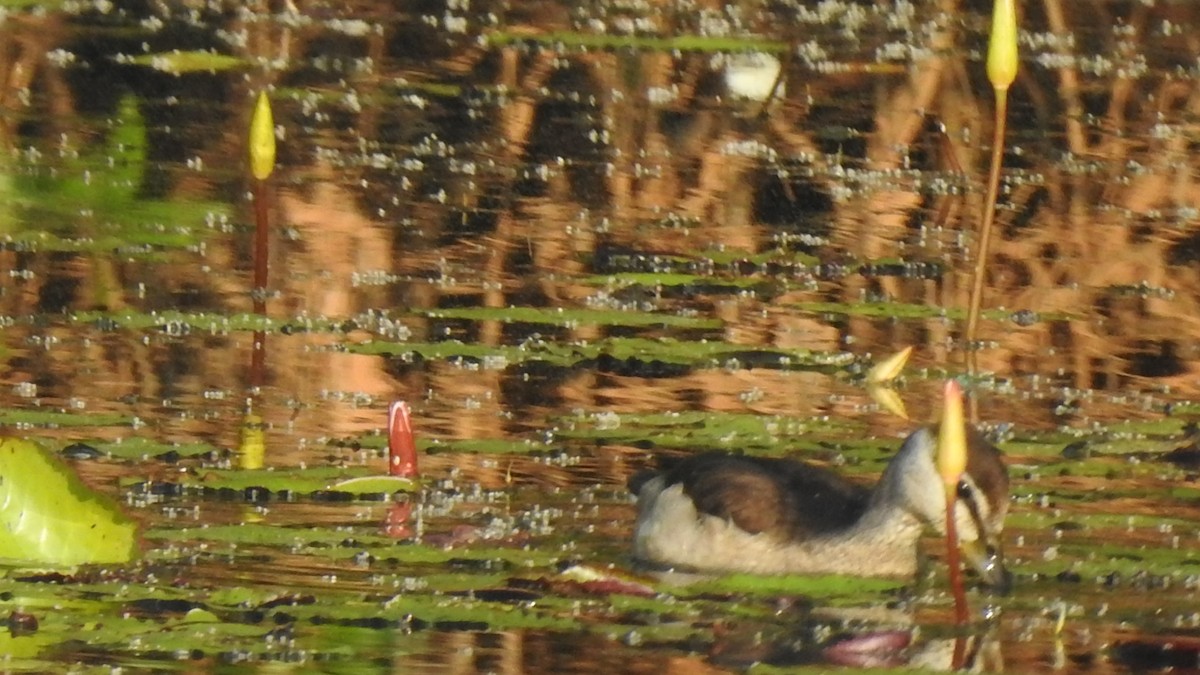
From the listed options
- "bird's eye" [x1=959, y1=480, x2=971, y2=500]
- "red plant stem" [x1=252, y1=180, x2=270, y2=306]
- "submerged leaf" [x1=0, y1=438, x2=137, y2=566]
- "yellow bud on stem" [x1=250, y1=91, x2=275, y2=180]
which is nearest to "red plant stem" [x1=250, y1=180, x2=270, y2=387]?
"red plant stem" [x1=252, y1=180, x2=270, y2=306]

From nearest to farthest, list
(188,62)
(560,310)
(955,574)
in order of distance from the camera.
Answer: (955,574) < (560,310) < (188,62)

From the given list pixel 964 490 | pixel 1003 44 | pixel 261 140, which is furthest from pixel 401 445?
pixel 1003 44

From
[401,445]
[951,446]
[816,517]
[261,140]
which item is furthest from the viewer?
[261,140]

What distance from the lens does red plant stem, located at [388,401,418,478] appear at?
Answer: 6.48 metres

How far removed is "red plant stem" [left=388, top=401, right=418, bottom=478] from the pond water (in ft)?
0.38

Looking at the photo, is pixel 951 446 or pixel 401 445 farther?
pixel 401 445

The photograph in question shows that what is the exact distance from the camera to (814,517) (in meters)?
6.24

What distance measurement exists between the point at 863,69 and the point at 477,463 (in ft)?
21.2

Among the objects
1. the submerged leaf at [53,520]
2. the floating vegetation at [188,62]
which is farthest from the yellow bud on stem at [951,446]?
the floating vegetation at [188,62]

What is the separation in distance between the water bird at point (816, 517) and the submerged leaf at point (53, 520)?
121 centimetres

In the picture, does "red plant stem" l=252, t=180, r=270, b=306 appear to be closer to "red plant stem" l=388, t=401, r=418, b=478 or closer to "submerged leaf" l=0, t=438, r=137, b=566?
A: "red plant stem" l=388, t=401, r=418, b=478

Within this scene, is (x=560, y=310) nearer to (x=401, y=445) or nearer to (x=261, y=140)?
(x=261, y=140)

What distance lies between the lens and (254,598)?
548cm

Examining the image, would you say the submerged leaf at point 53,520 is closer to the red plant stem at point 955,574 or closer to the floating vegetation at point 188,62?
the red plant stem at point 955,574
